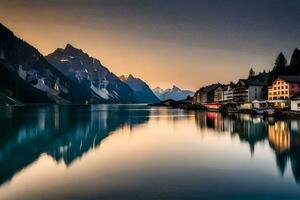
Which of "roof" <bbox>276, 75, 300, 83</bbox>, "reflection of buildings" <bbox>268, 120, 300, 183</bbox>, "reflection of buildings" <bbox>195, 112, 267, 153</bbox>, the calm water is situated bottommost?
the calm water

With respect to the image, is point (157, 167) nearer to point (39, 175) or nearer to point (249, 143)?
point (39, 175)

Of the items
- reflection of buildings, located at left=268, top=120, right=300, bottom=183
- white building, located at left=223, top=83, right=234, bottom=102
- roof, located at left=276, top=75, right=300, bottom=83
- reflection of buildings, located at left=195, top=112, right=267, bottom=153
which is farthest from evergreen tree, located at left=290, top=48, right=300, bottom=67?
reflection of buildings, located at left=268, top=120, right=300, bottom=183

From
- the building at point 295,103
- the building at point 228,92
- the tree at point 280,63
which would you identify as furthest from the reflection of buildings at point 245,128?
the building at point 228,92

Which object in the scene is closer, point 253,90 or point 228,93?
point 253,90

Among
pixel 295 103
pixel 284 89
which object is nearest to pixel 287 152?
pixel 295 103

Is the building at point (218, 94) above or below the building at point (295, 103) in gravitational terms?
above

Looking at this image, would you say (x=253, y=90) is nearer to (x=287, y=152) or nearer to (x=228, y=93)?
(x=228, y=93)

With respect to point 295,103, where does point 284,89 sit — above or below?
above

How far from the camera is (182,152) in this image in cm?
2869

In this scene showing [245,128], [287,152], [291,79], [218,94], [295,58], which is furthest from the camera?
[218,94]

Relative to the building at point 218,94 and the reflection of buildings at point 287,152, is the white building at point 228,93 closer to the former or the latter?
the building at point 218,94

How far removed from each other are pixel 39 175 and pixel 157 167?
716cm

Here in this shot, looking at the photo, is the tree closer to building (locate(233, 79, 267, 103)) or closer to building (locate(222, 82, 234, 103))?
building (locate(233, 79, 267, 103))


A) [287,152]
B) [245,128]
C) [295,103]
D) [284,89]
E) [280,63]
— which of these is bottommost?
[287,152]
